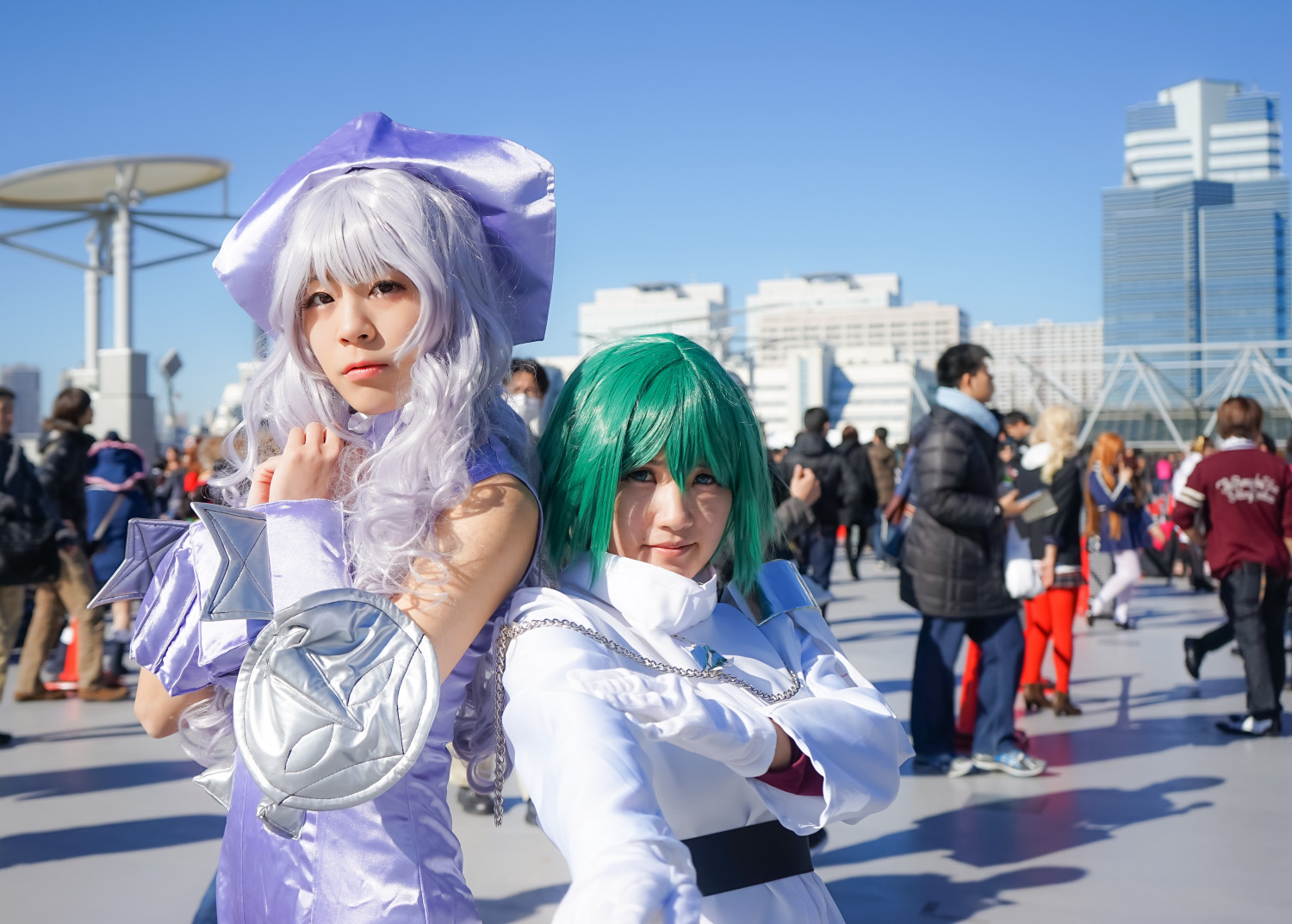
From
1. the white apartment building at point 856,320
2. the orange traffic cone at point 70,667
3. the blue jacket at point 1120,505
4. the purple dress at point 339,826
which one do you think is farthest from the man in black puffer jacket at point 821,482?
the white apartment building at point 856,320

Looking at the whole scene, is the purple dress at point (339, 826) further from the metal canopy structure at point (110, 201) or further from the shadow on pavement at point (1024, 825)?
the metal canopy structure at point (110, 201)

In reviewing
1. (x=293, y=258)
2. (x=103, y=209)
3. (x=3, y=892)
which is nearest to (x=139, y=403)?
(x=103, y=209)

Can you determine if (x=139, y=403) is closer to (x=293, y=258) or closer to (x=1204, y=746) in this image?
(x=1204, y=746)

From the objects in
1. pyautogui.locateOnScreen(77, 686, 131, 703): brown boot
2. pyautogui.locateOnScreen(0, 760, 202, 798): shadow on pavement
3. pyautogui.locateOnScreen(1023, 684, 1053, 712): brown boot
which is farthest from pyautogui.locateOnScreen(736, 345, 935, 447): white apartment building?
pyautogui.locateOnScreen(0, 760, 202, 798): shadow on pavement

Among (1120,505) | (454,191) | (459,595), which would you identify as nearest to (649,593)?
(459,595)

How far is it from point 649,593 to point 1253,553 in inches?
207

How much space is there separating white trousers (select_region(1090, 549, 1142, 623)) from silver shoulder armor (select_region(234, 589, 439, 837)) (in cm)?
866

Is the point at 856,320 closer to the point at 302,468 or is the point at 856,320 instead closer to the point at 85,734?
the point at 85,734

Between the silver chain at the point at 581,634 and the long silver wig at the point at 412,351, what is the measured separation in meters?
0.10

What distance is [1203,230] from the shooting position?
18100 cm

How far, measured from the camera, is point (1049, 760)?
193 inches

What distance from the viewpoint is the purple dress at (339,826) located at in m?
1.12

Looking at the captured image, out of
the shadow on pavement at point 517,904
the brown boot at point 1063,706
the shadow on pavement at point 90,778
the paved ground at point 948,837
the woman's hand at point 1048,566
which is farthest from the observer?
the brown boot at point 1063,706

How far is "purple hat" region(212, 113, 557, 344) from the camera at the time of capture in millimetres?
1201
